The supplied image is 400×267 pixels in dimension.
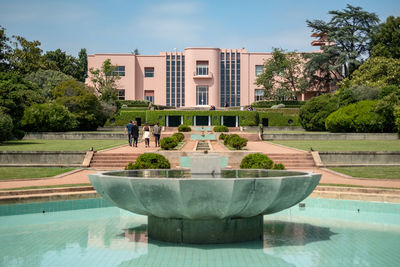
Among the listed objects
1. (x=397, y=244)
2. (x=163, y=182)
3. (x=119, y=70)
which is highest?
(x=119, y=70)

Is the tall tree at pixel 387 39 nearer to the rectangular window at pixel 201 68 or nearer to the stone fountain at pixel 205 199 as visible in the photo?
the rectangular window at pixel 201 68

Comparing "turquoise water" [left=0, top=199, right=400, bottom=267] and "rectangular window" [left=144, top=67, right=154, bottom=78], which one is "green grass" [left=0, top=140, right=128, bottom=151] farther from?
"rectangular window" [left=144, top=67, right=154, bottom=78]

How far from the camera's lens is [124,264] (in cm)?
603

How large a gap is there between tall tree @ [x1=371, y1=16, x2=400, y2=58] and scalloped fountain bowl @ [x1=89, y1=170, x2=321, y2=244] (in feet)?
152

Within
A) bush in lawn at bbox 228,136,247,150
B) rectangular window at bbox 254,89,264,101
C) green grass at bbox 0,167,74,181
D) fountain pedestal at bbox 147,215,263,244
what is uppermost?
rectangular window at bbox 254,89,264,101

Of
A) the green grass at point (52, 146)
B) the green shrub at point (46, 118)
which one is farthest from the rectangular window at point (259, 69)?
the green grass at point (52, 146)

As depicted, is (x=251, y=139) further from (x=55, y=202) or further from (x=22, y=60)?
(x=22, y=60)

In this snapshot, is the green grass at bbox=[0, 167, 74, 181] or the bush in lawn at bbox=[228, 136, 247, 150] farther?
the bush in lawn at bbox=[228, 136, 247, 150]

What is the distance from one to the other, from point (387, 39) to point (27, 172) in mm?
45778

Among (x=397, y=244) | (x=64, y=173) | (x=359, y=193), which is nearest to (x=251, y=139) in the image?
(x=64, y=173)

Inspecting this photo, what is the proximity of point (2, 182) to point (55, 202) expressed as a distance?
143 inches

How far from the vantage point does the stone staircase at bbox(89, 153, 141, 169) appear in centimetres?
1828

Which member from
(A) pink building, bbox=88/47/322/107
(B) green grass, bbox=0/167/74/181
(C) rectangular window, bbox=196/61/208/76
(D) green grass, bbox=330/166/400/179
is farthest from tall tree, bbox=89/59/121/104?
(D) green grass, bbox=330/166/400/179

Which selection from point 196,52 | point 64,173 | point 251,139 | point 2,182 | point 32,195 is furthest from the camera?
point 196,52
